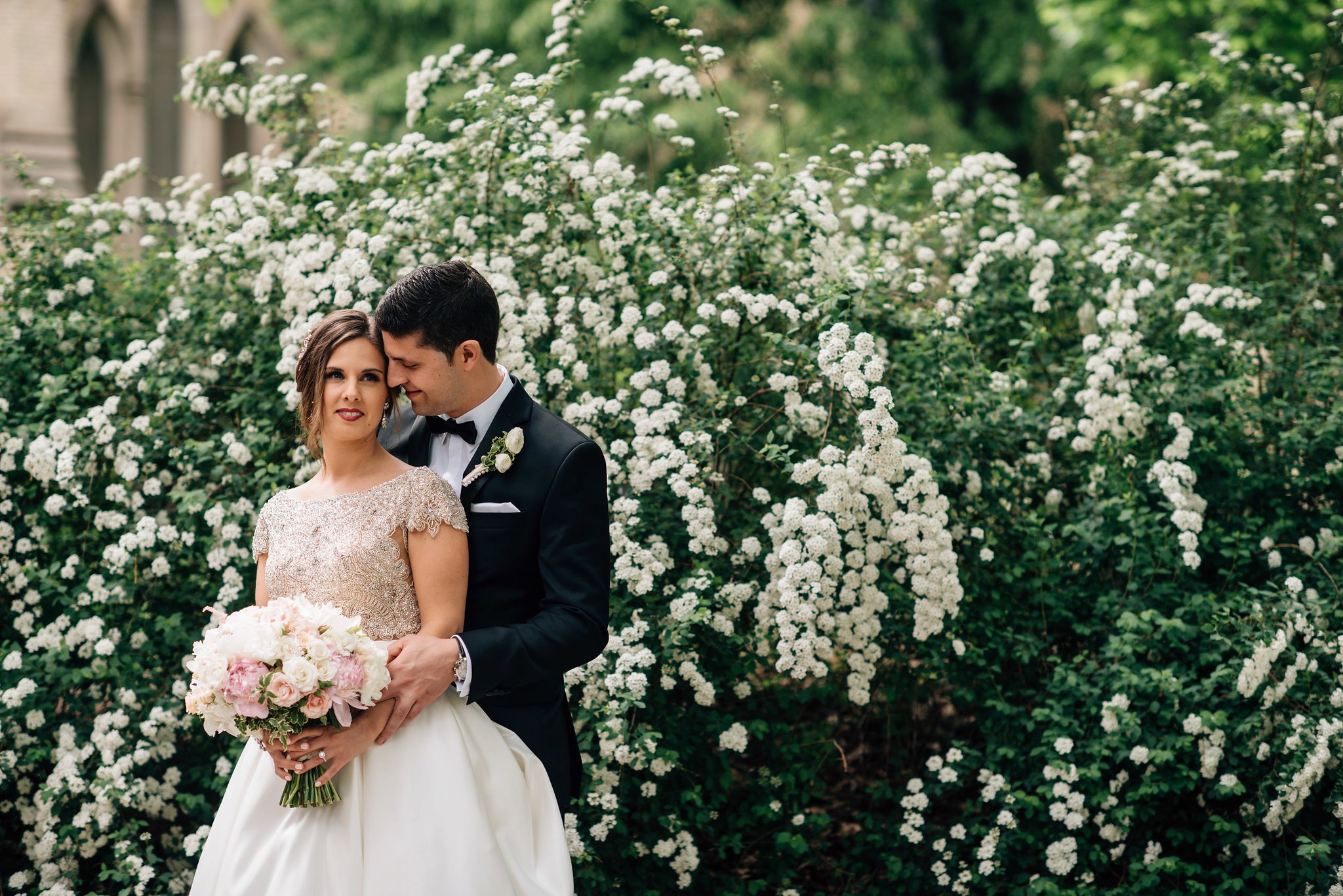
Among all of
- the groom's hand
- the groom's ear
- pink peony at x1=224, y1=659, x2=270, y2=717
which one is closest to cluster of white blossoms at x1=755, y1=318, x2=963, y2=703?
the groom's ear

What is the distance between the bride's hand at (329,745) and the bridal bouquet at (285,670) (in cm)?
2

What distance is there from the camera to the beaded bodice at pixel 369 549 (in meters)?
2.70

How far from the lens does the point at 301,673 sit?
2.40 m

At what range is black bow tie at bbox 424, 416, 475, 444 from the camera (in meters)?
2.90

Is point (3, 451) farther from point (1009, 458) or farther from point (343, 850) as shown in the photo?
point (1009, 458)

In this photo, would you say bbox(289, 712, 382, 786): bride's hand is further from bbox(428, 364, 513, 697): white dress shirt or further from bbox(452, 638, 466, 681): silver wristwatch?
bbox(428, 364, 513, 697): white dress shirt

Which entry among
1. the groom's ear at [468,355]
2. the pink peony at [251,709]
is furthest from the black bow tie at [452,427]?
the pink peony at [251,709]

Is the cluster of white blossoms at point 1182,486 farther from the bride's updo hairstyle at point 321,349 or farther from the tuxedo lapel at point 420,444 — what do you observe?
the bride's updo hairstyle at point 321,349

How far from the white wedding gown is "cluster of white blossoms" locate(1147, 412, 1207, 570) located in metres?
2.53

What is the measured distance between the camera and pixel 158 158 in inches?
565

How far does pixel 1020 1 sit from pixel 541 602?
13.8 m

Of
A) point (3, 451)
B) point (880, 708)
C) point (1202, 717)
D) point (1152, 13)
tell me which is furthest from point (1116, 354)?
point (1152, 13)

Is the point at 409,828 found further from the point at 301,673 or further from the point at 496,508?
the point at 496,508

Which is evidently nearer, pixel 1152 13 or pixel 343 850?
pixel 343 850
